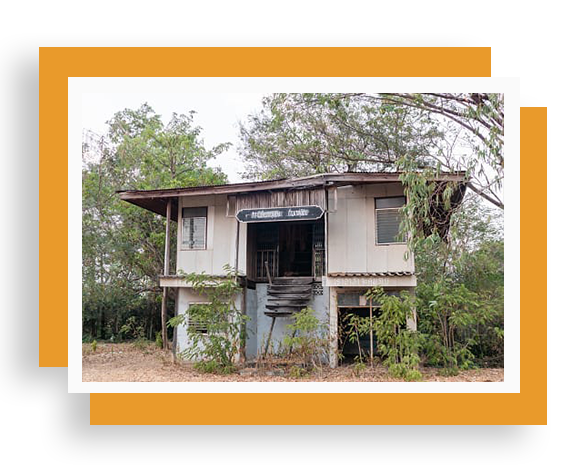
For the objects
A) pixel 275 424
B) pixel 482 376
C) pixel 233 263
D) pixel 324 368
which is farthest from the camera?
pixel 233 263

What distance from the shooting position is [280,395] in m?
6.00

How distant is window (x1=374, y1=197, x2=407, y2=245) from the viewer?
1059 cm

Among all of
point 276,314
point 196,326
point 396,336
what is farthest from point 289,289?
point 396,336

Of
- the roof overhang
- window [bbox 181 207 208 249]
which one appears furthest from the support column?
window [bbox 181 207 208 249]

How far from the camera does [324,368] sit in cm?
1015

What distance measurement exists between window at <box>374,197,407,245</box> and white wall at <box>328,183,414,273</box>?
100 mm

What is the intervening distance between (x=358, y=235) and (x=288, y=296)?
202cm

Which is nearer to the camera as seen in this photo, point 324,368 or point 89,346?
point 324,368

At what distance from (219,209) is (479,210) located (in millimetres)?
7112

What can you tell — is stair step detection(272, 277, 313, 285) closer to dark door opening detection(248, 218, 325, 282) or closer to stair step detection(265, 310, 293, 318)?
dark door opening detection(248, 218, 325, 282)

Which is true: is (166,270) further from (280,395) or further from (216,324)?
(280,395)
